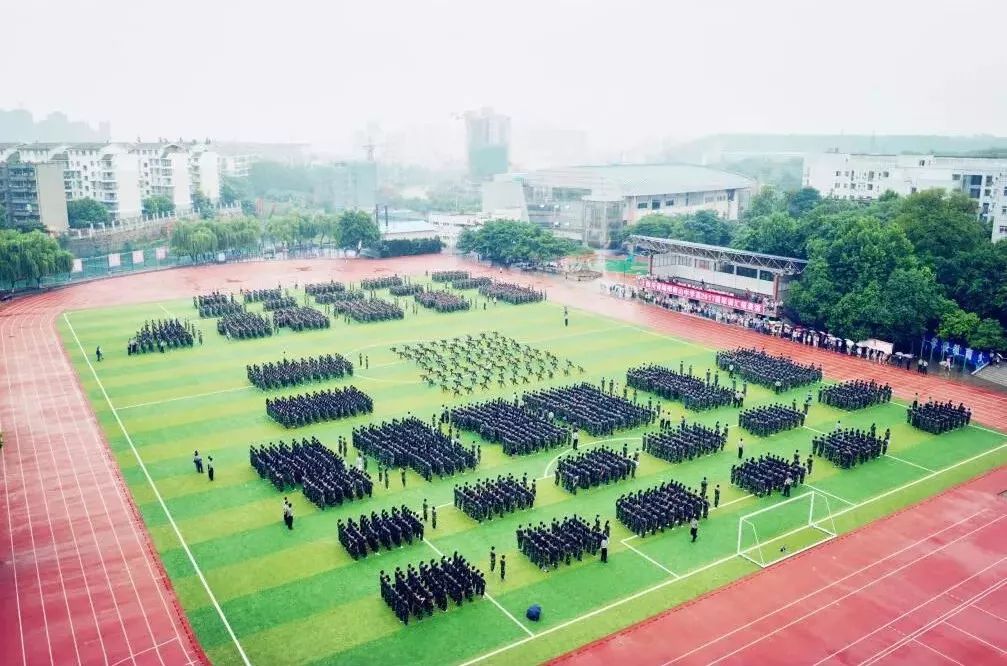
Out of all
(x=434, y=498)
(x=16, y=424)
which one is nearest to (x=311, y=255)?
(x=16, y=424)

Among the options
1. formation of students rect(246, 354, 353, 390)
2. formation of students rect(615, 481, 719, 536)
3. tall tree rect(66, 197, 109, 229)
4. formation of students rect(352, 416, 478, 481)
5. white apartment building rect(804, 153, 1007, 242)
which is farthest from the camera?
tall tree rect(66, 197, 109, 229)

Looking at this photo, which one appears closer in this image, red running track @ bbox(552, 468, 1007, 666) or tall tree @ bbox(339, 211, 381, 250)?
red running track @ bbox(552, 468, 1007, 666)

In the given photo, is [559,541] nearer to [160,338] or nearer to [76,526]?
[76,526]

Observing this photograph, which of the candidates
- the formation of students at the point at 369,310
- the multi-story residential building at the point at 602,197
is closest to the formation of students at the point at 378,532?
the formation of students at the point at 369,310

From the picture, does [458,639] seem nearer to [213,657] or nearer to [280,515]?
[213,657]

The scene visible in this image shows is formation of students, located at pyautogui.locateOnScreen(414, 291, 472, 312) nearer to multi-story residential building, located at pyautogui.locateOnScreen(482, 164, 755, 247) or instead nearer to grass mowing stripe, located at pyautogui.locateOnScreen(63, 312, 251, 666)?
grass mowing stripe, located at pyautogui.locateOnScreen(63, 312, 251, 666)

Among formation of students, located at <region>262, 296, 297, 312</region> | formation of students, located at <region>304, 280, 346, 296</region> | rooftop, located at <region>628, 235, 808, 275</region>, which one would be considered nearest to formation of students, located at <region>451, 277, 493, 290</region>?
formation of students, located at <region>304, 280, 346, 296</region>

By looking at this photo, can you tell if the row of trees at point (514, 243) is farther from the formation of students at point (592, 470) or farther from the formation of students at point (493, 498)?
the formation of students at point (493, 498)
